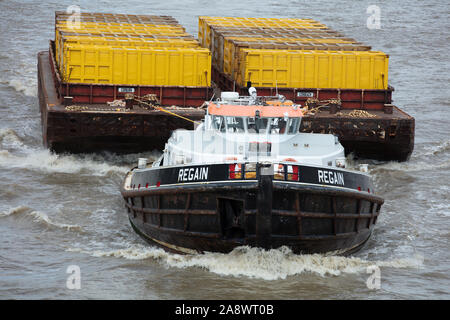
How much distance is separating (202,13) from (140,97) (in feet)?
106

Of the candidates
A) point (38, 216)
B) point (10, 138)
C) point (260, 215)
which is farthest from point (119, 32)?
point (260, 215)

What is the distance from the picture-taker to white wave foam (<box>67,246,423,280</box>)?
57.2 ft

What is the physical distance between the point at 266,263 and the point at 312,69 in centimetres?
1182

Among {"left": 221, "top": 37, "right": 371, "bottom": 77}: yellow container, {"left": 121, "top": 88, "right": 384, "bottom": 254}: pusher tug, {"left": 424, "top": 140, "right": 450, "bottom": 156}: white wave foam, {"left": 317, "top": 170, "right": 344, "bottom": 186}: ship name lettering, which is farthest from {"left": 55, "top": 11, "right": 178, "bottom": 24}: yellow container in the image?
{"left": 317, "top": 170, "right": 344, "bottom": 186}: ship name lettering

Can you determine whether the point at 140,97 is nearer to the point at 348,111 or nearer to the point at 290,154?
the point at 348,111

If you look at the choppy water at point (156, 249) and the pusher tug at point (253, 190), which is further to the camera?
the choppy water at point (156, 249)

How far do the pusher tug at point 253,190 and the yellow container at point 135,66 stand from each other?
8355mm

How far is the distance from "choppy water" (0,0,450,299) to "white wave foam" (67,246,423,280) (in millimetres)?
20

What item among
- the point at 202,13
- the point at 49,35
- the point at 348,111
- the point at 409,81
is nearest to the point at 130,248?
the point at 348,111

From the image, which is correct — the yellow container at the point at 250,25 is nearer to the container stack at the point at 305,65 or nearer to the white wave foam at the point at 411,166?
the container stack at the point at 305,65

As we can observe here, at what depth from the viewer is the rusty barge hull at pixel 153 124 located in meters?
26.4

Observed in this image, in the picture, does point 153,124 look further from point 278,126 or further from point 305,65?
point 278,126

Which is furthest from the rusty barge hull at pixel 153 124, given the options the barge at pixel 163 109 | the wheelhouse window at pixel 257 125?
the wheelhouse window at pixel 257 125
